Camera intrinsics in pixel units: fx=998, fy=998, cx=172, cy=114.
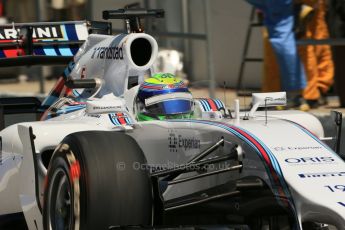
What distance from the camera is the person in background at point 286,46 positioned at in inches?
382

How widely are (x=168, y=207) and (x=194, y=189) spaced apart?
544mm

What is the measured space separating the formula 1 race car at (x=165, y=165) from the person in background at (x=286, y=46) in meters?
3.42

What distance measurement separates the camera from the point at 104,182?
473 cm

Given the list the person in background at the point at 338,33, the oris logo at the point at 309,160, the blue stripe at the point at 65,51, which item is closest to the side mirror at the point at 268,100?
the oris logo at the point at 309,160

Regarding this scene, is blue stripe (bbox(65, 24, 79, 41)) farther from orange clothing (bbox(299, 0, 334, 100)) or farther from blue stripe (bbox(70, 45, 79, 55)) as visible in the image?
orange clothing (bbox(299, 0, 334, 100))

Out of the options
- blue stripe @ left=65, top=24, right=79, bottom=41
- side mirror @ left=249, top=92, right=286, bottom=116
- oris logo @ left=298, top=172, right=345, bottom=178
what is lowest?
oris logo @ left=298, top=172, right=345, bottom=178

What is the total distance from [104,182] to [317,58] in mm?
5782

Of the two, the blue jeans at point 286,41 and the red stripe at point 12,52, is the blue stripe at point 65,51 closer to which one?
the red stripe at point 12,52

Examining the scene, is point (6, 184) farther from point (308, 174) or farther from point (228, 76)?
point (228, 76)

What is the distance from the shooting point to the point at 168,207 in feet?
16.0

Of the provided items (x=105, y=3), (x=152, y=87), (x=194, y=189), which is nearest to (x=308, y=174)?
(x=194, y=189)

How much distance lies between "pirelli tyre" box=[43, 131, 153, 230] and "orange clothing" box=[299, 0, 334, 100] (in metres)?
5.09

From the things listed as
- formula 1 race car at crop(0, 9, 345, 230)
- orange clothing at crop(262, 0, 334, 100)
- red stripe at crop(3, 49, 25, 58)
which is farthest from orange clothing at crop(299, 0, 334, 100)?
formula 1 race car at crop(0, 9, 345, 230)

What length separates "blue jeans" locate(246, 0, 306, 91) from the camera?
31.8 feet
